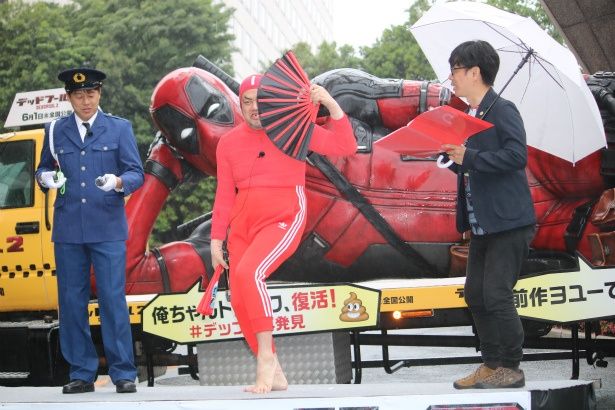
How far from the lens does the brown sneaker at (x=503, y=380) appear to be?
435 centimetres

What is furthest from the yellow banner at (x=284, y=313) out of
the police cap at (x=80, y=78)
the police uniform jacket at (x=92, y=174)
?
the police cap at (x=80, y=78)

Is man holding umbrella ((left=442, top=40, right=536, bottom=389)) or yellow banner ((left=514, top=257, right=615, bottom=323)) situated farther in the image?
yellow banner ((left=514, top=257, right=615, bottom=323))

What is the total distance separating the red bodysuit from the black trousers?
3.14ft

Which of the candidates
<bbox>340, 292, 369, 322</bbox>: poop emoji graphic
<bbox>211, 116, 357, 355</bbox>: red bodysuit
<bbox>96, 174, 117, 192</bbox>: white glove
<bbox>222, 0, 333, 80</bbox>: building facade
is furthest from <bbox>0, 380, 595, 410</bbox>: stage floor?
<bbox>222, 0, 333, 80</bbox>: building facade

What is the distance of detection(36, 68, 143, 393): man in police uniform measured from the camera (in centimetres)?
518

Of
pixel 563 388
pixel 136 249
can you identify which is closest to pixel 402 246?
pixel 136 249

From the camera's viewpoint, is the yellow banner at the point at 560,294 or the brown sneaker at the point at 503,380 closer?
the brown sneaker at the point at 503,380

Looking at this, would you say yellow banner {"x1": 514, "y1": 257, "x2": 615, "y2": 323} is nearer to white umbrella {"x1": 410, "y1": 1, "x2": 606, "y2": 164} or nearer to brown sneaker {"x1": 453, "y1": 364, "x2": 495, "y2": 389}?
white umbrella {"x1": 410, "y1": 1, "x2": 606, "y2": 164}

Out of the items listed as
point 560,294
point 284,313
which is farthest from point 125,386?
point 560,294

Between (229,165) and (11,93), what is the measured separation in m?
19.4

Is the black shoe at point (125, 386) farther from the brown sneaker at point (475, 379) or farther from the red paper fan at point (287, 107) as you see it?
the brown sneaker at point (475, 379)

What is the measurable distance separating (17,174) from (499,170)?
458 centimetres

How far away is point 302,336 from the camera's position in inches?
239

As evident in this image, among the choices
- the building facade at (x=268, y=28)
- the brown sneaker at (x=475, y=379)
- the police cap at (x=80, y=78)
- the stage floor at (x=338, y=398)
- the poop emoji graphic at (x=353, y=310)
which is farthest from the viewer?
the building facade at (x=268, y=28)
